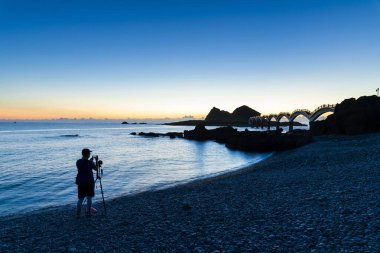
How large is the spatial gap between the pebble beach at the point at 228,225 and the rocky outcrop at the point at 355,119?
45.2m

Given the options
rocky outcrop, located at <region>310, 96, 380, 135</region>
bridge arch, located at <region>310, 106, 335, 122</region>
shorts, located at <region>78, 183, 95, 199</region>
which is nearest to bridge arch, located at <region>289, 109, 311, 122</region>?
bridge arch, located at <region>310, 106, 335, 122</region>

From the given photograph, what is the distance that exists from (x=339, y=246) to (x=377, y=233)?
1.38m

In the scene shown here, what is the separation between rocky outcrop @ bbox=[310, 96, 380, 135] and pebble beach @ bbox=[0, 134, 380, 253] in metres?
45.2

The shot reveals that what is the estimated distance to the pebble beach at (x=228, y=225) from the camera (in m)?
7.69

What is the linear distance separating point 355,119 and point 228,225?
183 ft

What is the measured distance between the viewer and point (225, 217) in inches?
419

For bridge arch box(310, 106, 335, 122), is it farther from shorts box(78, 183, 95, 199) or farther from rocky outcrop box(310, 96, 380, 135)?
shorts box(78, 183, 95, 199)

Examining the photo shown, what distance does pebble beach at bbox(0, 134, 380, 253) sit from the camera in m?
7.69

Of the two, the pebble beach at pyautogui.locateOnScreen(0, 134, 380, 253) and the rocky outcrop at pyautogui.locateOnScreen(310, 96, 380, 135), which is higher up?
the rocky outcrop at pyautogui.locateOnScreen(310, 96, 380, 135)

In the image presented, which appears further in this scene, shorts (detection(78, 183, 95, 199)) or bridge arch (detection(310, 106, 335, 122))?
bridge arch (detection(310, 106, 335, 122))

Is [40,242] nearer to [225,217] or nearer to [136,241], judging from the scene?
[136,241]

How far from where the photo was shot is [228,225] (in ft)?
31.4

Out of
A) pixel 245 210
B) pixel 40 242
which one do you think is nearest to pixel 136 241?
pixel 40 242

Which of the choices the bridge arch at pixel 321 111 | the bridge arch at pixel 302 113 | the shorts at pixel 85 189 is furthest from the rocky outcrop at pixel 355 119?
the shorts at pixel 85 189
